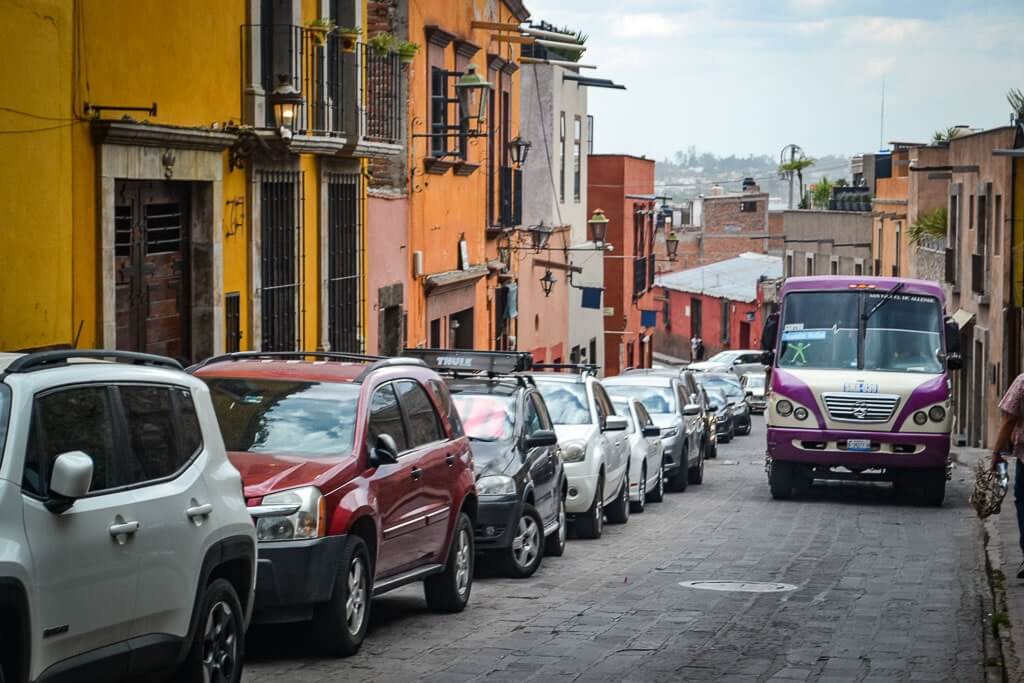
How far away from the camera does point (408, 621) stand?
11.9 meters

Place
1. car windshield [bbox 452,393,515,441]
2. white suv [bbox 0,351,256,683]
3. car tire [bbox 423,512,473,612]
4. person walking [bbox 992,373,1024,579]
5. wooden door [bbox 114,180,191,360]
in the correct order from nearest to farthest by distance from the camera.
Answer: white suv [bbox 0,351,256,683] < car tire [bbox 423,512,473,612] < person walking [bbox 992,373,1024,579] < car windshield [bbox 452,393,515,441] < wooden door [bbox 114,180,191,360]

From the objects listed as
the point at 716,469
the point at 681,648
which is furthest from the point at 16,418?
the point at 716,469

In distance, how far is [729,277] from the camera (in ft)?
277

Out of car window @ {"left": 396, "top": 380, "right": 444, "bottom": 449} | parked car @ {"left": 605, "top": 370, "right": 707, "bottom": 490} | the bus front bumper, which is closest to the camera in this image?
car window @ {"left": 396, "top": 380, "right": 444, "bottom": 449}

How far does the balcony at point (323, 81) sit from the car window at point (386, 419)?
7.86 meters

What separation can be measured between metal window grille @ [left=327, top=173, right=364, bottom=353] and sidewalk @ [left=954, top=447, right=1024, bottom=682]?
875cm

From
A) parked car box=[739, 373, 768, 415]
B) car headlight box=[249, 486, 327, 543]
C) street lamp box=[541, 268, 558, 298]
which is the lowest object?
parked car box=[739, 373, 768, 415]

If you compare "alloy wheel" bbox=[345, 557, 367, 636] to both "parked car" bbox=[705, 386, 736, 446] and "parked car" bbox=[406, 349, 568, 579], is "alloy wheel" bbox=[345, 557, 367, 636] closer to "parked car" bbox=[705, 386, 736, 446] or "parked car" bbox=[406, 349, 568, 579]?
"parked car" bbox=[406, 349, 568, 579]

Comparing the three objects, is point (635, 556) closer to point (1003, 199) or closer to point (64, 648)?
point (64, 648)

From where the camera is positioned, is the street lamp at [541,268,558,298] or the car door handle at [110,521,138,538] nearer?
the car door handle at [110,521,138,538]

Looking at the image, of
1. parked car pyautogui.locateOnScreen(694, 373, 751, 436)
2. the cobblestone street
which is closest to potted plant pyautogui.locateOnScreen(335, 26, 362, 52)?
the cobblestone street

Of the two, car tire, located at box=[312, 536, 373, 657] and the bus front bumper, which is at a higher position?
car tire, located at box=[312, 536, 373, 657]

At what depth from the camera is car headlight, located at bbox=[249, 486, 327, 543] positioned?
9672 mm

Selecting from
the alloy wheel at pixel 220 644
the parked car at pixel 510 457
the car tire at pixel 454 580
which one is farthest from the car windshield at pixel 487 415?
the alloy wheel at pixel 220 644
